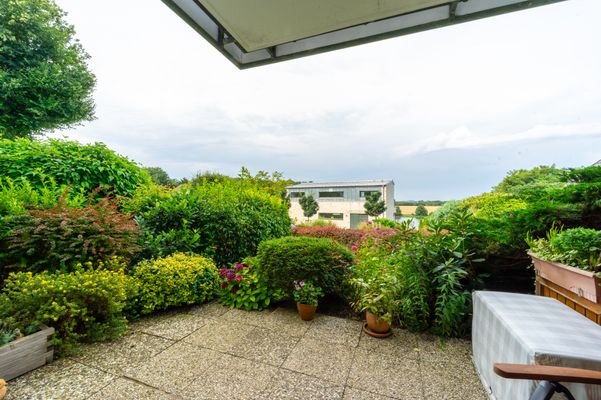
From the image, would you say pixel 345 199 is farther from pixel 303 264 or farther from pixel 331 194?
pixel 303 264

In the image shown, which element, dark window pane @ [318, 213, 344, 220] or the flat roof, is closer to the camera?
the flat roof

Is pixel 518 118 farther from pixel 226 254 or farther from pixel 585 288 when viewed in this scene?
pixel 226 254

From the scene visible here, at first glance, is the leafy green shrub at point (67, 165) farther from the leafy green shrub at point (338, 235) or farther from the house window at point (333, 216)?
the house window at point (333, 216)

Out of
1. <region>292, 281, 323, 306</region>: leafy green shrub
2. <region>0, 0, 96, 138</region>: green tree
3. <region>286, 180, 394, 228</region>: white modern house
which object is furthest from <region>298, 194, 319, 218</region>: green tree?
<region>292, 281, 323, 306</region>: leafy green shrub

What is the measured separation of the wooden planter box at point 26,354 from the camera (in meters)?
1.60

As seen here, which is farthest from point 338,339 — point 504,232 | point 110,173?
point 110,173

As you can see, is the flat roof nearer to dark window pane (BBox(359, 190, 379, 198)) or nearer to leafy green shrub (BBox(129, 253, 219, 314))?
dark window pane (BBox(359, 190, 379, 198))

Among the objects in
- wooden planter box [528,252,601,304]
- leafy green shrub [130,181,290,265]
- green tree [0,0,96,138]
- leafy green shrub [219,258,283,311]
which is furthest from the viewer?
green tree [0,0,96,138]

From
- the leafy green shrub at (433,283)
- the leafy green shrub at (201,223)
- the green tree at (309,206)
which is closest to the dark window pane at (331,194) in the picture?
the green tree at (309,206)

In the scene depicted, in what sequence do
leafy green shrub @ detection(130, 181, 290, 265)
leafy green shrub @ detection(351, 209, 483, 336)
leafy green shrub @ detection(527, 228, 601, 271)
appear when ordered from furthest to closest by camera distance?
leafy green shrub @ detection(130, 181, 290, 265)
leafy green shrub @ detection(351, 209, 483, 336)
leafy green shrub @ detection(527, 228, 601, 271)

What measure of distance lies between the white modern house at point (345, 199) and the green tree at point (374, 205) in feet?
2.99

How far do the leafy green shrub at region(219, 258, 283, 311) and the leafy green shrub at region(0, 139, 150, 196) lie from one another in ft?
8.79

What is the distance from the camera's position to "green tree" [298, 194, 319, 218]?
22905 millimetres

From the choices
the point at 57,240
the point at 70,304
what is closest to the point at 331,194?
the point at 57,240
